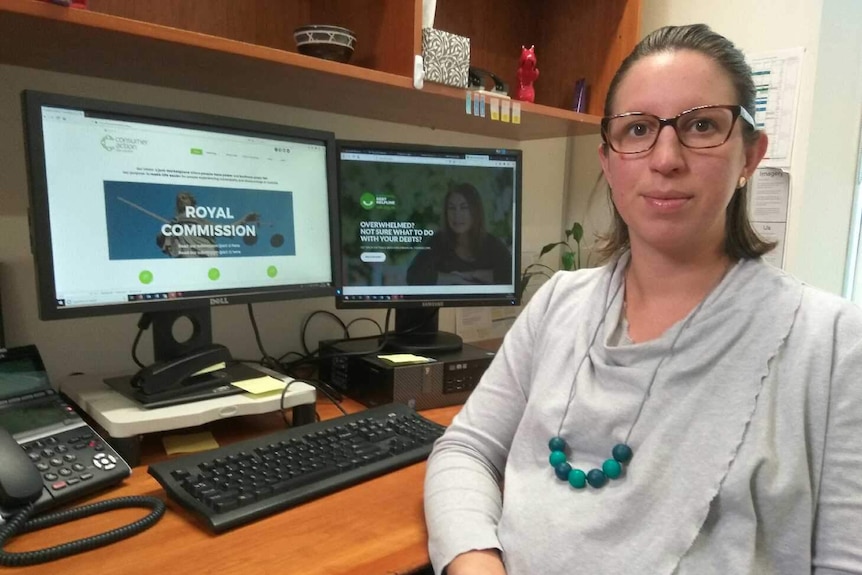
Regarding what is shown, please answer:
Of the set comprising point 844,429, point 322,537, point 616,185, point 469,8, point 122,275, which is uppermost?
point 469,8

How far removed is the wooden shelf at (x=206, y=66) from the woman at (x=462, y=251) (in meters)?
0.23

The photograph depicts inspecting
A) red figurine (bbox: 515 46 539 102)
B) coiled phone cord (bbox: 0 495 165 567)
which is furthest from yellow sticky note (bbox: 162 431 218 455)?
red figurine (bbox: 515 46 539 102)

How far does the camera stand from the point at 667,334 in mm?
796

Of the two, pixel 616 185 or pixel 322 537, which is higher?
pixel 616 185

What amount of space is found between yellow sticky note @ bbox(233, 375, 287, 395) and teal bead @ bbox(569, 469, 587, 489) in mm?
529

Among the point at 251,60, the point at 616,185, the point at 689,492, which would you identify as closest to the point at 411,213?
the point at 251,60

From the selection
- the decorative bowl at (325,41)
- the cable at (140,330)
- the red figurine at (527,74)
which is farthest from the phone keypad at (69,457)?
the red figurine at (527,74)

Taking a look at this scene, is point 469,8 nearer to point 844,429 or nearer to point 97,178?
point 97,178

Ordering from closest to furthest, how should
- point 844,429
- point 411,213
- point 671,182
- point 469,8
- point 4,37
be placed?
point 844,429, point 671,182, point 4,37, point 411,213, point 469,8

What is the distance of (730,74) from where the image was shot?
0.78m

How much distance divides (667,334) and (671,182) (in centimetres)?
20

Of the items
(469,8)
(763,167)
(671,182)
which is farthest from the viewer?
(469,8)

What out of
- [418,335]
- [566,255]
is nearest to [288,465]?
[418,335]

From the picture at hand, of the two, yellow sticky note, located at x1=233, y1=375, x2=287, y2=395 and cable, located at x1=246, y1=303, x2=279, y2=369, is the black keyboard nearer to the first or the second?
yellow sticky note, located at x1=233, y1=375, x2=287, y2=395
